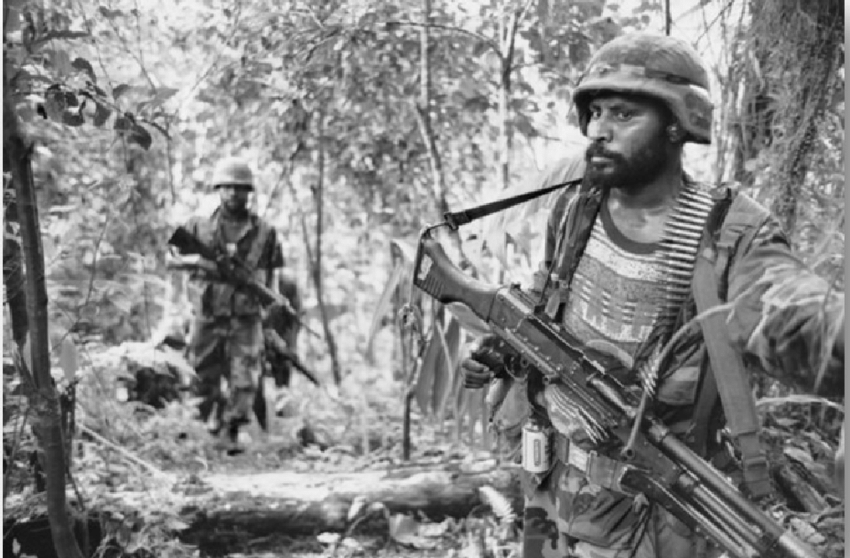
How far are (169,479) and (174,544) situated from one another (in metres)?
0.33

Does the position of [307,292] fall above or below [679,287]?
below

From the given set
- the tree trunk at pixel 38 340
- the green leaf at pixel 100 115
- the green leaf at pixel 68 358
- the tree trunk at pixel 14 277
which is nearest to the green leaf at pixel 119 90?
the green leaf at pixel 100 115

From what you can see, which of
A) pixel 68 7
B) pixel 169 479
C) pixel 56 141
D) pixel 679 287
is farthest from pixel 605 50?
pixel 169 479

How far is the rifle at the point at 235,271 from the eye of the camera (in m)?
2.87

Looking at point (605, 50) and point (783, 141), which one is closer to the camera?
point (605, 50)

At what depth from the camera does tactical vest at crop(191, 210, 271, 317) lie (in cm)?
302

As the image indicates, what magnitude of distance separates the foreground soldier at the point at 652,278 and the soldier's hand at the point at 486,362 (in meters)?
0.05

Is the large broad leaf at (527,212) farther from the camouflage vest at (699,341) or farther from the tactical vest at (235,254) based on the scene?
the tactical vest at (235,254)

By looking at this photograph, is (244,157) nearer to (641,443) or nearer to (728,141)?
(728,141)

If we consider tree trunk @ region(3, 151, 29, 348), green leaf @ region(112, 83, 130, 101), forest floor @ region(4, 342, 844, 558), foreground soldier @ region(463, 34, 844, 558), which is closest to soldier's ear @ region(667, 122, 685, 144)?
foreground soldier @ region(463, 34, 844, 558)

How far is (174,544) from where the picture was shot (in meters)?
1.93

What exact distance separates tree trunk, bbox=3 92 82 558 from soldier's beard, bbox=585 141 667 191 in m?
0.86

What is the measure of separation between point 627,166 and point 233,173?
1876 millimetres

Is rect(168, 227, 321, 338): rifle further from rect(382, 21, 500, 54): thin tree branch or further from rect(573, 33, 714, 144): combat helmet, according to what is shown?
rect(573, 33, 714, 144): combat helmet
